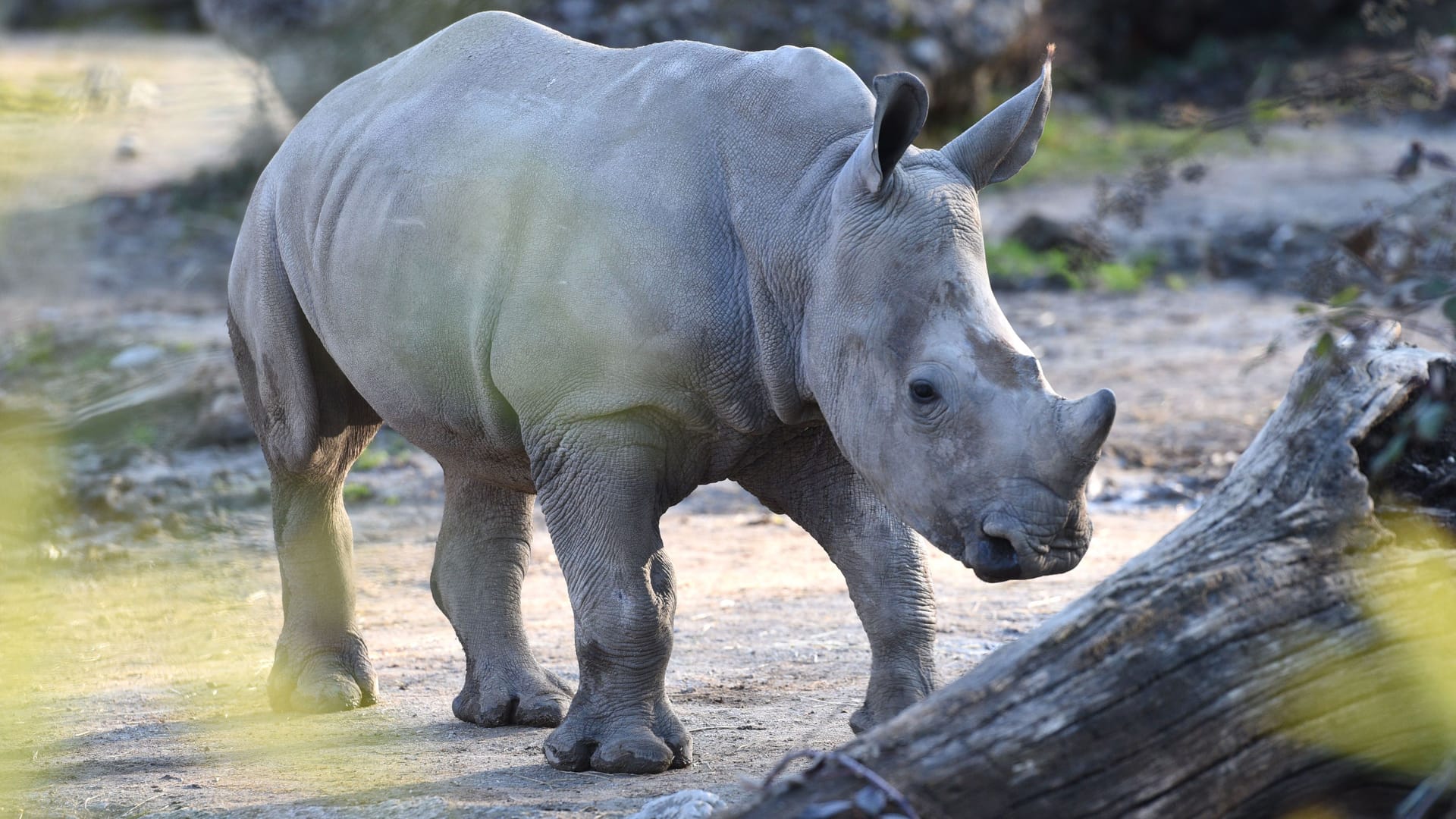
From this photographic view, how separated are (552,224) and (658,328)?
0.42 metres

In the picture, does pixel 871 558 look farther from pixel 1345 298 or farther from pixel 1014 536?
pixel 1345 298

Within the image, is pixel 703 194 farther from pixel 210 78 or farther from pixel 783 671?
pixel 210 78

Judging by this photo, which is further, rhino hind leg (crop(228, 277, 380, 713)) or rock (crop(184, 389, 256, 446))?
rock (crop(184, 389, 256, 446))

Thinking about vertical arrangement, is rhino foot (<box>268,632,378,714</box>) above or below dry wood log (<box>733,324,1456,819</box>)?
below

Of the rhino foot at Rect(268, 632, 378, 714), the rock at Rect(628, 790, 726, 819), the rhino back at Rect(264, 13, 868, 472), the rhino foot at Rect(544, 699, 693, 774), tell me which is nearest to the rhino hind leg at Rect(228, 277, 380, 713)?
the rhino foot at Rect(268, 632, 378, 714)

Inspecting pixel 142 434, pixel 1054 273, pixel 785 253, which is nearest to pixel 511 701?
pixel 785 253

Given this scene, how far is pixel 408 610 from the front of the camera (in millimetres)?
6742

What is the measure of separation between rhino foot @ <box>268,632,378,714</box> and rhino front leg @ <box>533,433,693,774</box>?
1.12 meters

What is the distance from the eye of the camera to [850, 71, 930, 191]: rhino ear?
11.8ft

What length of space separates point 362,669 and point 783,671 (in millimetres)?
1292

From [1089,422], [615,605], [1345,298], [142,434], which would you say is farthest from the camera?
[142,434]

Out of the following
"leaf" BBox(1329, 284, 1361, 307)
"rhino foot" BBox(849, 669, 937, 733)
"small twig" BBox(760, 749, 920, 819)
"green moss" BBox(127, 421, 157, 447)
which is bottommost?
"green moss" BBox(127, 421, 157, 447)

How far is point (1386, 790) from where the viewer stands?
3.26m

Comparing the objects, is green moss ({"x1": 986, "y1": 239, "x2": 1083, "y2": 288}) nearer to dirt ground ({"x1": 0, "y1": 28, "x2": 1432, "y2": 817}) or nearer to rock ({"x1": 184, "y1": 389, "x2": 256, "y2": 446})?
dirt ground ({"x1": 0, "y1": 28, "x2": 1432, "y2": 817})
